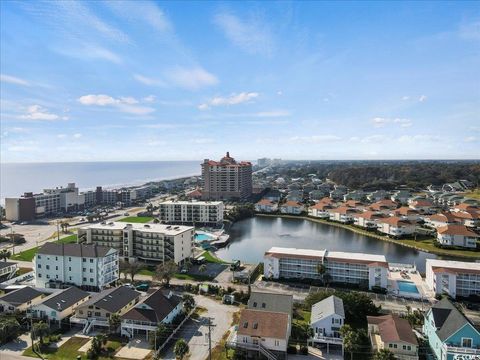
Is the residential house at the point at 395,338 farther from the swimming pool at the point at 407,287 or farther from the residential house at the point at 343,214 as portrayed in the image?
the residential house at the point at 343,214

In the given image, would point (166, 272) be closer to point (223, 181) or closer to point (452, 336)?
point (452, 336)

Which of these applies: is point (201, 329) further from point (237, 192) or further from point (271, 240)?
point (237, 192)

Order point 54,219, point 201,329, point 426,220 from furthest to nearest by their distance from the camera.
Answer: point 54,219 < point 426,220 < point 201,329

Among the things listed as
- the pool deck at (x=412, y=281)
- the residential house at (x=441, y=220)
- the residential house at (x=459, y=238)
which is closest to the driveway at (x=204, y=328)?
the pool deck at (x=412, y=281)

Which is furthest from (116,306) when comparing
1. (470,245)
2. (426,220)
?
(426,220)

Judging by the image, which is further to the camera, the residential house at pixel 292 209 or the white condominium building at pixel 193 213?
the residential house at pixel 292 209

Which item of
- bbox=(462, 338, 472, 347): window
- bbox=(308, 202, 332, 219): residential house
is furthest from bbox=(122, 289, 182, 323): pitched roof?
bbox=(308, 202, 332, 219): residential house

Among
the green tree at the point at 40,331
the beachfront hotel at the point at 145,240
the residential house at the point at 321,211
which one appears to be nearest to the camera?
the green tree at the point at 40,331
